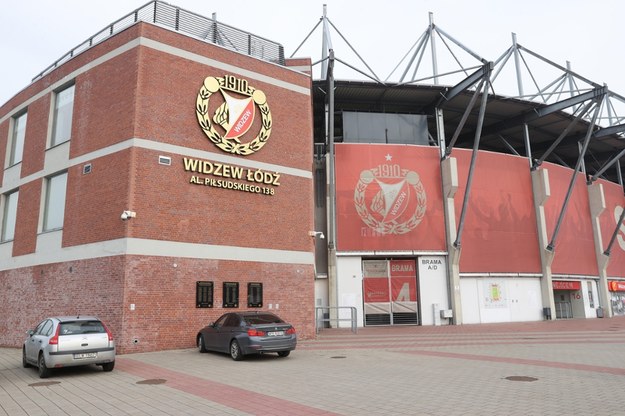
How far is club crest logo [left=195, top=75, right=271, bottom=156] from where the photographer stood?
1908 cm

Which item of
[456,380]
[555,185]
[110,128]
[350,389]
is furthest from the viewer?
[555,185]

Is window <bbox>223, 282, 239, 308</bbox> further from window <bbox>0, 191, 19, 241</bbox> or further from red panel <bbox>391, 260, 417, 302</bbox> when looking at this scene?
red panel <bbox>391, 260, 417, 302</bbox>

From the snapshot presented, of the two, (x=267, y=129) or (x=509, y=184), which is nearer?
(x=267, y=129)

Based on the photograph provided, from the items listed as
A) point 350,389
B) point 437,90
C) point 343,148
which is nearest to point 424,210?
point 343,148

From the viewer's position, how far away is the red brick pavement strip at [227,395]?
7.48 meters

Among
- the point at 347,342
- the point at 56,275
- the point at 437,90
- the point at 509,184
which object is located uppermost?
the point at 437,90

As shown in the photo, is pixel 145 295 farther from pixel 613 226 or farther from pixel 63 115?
pixel 613 226

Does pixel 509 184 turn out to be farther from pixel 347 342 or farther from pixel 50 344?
pixel 50 344

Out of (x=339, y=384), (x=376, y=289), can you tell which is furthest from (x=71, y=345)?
(x=376, y=289)

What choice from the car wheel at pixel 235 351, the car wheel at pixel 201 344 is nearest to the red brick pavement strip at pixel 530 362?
the car wheel at pixel 235 351

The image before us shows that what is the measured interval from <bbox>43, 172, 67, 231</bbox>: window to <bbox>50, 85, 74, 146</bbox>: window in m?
1.72

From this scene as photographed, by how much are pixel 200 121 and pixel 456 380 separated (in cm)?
1358

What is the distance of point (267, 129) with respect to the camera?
67.9 ft

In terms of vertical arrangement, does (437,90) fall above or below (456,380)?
above
